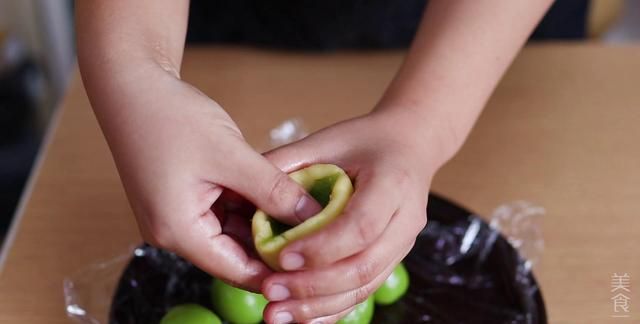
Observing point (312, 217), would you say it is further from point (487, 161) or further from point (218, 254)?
point (487, 161)

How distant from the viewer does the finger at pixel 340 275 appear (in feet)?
1.67

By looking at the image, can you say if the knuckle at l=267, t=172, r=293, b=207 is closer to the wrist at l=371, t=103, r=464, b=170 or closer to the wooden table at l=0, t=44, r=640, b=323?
the wrist at l=371, t=103, r=464, b=170

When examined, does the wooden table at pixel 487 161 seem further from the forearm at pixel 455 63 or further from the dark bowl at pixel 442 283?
the forearm at pixel 455 63

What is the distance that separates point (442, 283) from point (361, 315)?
0.35 feet

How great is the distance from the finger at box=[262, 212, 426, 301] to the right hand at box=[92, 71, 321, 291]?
2 centimetres

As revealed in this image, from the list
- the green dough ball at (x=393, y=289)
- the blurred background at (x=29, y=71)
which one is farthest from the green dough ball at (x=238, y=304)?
the blurred background at (x=29, y=71)

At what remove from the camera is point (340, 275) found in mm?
513

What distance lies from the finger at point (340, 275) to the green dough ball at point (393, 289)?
0.15m

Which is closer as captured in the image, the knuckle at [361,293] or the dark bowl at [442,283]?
the knuckle at [361,293]

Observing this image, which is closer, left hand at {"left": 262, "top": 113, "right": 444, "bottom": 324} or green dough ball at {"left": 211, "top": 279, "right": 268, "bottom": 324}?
left hand at {"left": 262, "top": 113, "right": 444, "bottom": 324}

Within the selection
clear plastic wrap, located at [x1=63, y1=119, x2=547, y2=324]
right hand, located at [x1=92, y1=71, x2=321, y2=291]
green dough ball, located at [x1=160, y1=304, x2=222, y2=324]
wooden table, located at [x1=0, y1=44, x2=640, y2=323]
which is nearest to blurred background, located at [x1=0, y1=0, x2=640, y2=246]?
wooden table, located at [x1=0, y1=44, x2=640, y2=323]

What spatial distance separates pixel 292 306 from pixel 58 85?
1454mm

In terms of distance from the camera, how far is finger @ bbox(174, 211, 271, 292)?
511 millimetres

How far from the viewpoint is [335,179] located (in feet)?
1.84
